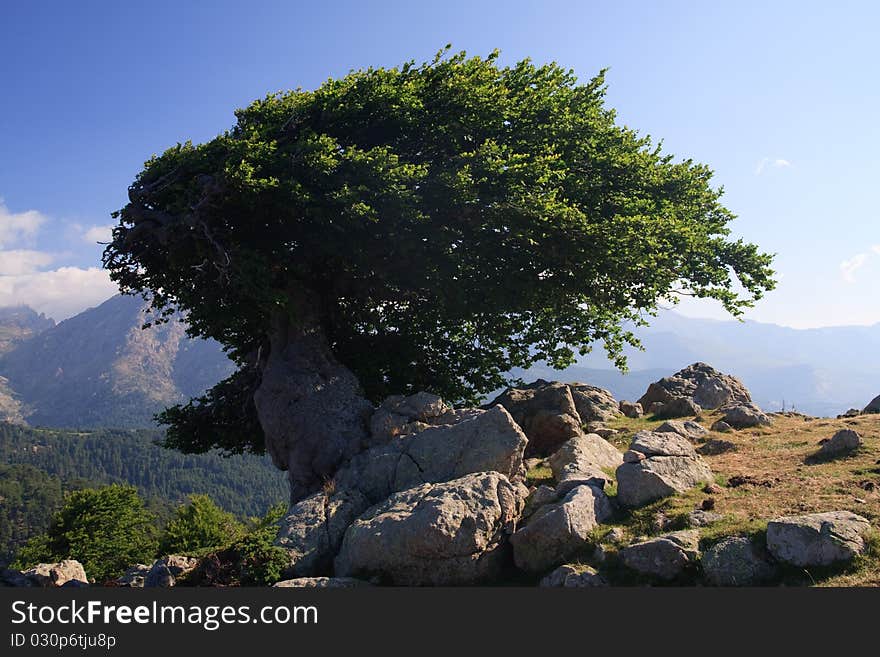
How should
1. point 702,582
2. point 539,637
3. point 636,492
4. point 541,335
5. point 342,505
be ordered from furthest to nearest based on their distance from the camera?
1. point 541,335
2. point 342,505
3. point 636,492
4. point 702,582
5. point 539,637

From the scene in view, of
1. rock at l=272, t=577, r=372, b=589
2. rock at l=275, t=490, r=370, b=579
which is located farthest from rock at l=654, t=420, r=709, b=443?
rock at l=272, t=577, r=372, b=589

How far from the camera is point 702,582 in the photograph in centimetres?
1170

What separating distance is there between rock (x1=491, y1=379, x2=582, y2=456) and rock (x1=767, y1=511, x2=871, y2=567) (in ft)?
34.6

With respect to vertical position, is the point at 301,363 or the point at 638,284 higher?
the point at 638,284

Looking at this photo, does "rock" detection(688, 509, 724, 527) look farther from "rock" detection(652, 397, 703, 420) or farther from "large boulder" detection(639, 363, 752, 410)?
"large boulder" detection(639, 363, 752, 410)

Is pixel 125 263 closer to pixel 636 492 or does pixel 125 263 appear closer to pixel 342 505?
pixel 342 505

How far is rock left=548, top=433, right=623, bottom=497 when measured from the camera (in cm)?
1639

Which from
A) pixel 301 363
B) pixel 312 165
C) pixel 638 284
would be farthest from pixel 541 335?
pixel 312 165

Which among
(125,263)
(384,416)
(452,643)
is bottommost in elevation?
(452,643)

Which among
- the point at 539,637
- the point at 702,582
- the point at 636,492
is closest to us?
the point at 539,637

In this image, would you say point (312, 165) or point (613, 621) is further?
point (312, 165)

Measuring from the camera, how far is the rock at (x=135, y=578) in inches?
632

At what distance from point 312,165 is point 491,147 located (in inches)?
256

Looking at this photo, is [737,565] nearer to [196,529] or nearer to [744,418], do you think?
[744,418]
